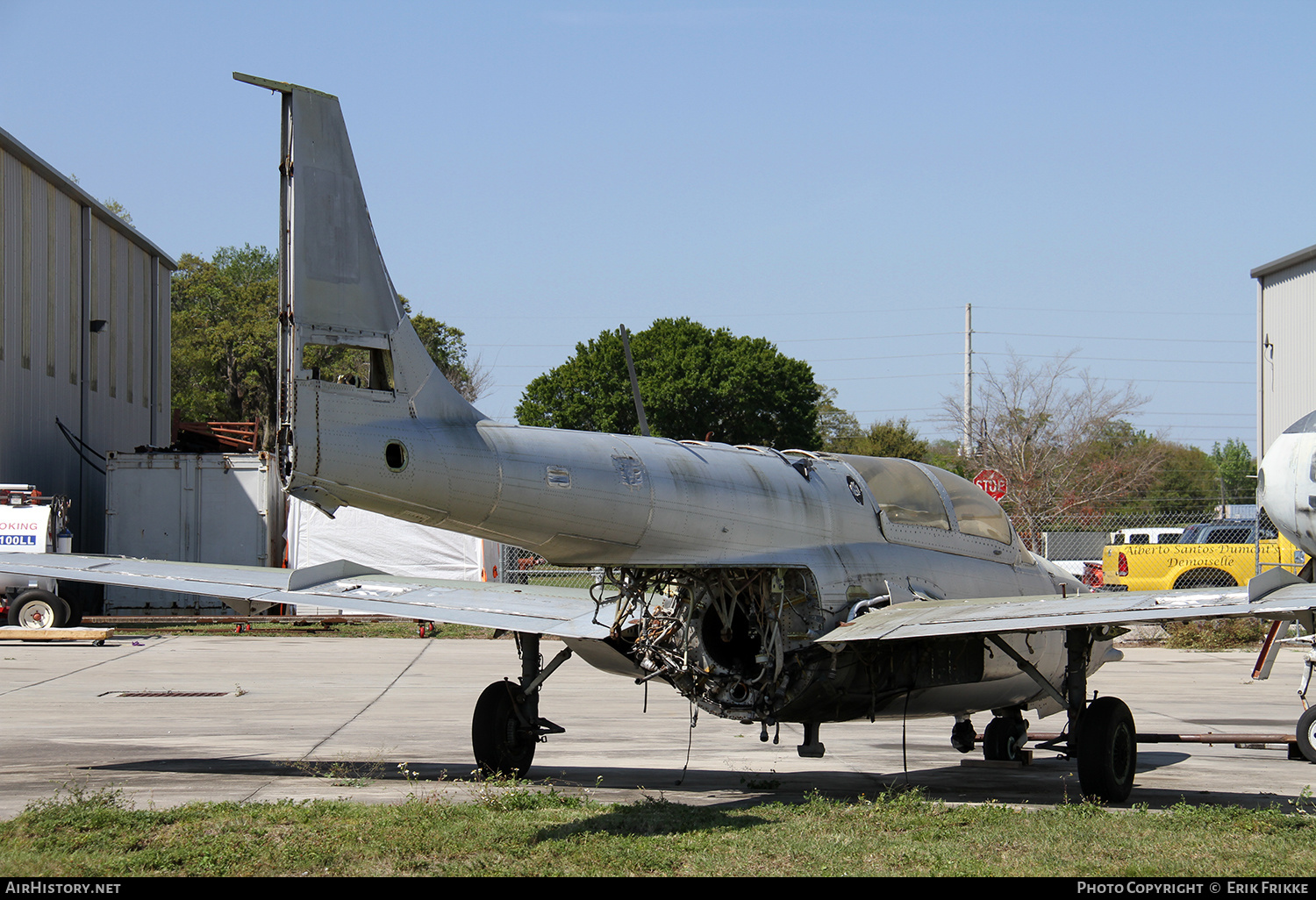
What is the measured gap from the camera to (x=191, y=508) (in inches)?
1104

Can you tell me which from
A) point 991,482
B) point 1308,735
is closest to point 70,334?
point 991,482

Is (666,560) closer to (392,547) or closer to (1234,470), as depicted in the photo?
(392,547)

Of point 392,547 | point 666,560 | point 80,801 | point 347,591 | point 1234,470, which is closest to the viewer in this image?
point 80,801

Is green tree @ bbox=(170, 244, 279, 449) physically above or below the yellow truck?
above

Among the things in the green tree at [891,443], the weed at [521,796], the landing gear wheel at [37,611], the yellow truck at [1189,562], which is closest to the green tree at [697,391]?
the green tree at [891,443]

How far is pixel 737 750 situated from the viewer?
12172 mm

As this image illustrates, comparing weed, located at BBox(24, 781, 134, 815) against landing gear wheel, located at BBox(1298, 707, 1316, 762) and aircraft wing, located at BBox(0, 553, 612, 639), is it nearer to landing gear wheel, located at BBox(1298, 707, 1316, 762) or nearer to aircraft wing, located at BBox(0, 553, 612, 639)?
aircraft wing, located at BBox(0, 553, 612, 639)

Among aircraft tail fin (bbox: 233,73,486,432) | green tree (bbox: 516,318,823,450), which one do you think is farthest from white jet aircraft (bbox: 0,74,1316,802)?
green tree (bbox: 516,318,823,450)

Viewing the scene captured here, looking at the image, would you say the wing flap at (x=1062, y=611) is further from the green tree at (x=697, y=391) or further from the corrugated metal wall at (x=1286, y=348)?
the green tree at (x=697, y=391)

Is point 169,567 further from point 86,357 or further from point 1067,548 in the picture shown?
point 1067,548

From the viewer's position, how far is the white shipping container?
27969mm

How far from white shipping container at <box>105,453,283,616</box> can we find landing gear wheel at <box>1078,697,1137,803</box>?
73.4 ft

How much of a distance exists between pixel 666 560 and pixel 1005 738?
16.3 ft
